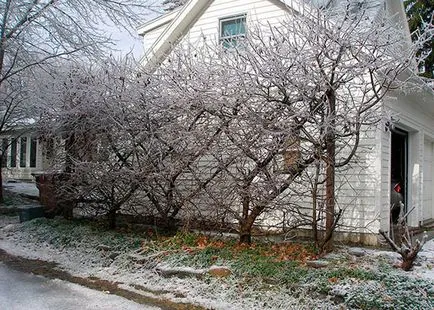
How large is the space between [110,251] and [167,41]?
6.06 meters

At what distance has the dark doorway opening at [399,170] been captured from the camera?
9.50 m

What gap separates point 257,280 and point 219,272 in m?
0.55

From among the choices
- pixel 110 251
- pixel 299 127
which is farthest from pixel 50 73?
pixel 299 127

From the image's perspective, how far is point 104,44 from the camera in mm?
11070

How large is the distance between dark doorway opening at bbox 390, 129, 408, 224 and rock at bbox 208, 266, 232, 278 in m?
5.45

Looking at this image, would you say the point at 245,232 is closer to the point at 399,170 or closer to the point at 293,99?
the point at 293,99

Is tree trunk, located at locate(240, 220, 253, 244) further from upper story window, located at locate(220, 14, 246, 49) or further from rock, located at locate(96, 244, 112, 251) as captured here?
upper story window, located at locate(220, 14, 246, 49)

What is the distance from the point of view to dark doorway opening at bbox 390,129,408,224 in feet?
31.2

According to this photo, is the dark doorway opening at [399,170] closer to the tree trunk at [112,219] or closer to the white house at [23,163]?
the tree trunk at [112,219]

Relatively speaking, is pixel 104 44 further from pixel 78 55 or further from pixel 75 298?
pixel 75 298

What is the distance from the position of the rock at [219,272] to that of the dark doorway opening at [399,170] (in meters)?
5.45

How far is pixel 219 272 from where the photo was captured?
543cm

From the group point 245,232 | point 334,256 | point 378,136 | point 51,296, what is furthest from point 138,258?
point 378,136

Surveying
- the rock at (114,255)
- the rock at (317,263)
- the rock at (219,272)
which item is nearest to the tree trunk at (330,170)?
the rock at (317,263)
